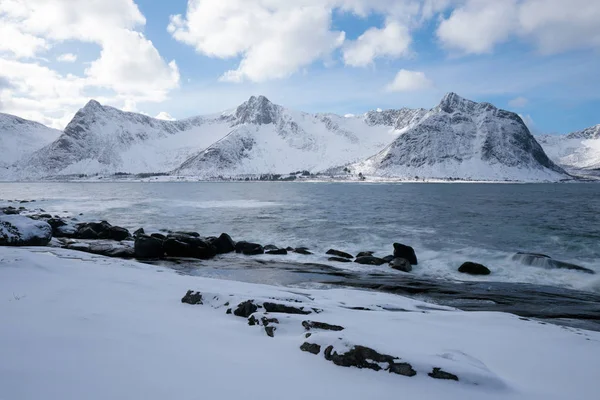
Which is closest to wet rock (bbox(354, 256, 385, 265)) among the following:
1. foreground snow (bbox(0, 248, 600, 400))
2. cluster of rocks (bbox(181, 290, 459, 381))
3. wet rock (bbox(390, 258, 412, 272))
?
wet rock (bbox(390, 258, 412, 272))

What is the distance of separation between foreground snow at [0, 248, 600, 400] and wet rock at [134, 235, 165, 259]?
10.7 m

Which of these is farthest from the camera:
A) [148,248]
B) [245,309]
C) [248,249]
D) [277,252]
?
[277,252]

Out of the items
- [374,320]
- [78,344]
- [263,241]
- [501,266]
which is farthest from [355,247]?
[78,344]

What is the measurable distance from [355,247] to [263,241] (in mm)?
7404

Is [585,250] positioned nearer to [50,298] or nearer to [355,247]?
[355,247]

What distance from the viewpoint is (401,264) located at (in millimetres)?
20547

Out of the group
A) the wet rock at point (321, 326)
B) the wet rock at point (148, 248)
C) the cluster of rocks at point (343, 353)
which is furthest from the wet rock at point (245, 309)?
the wet rock at point (148, 248)

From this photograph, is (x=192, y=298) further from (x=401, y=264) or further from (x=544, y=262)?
(x=544, y=262)

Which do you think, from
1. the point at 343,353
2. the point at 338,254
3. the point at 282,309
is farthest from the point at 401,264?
the point at 343,353

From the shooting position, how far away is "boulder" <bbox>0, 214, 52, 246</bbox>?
1911 centimetres

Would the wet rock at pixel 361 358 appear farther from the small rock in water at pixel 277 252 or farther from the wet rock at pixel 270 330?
the small rock in water at pixel 277 252

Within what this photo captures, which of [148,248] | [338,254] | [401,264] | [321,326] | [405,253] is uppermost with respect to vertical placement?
[321,326]

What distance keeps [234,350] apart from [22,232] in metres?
19.5

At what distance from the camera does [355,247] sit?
27.5 m
